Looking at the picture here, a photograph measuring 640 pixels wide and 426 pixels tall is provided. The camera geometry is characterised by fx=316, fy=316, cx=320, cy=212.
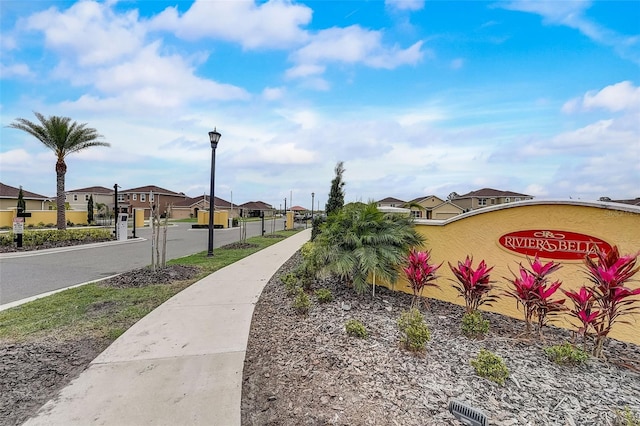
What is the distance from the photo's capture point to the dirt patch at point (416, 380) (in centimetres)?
243

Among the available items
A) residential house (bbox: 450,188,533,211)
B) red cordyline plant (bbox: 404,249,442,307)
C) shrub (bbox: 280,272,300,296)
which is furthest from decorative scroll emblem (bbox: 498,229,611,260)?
residential house (bbox: 450,188,533,211)

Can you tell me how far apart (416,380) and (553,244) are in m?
2.88

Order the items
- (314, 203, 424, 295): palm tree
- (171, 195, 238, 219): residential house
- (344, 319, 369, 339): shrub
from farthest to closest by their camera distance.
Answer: (171, 195, 238, 219): residential house
(314, 203, 424, 295): palm tree
(344, 319, 369, 339): shrub

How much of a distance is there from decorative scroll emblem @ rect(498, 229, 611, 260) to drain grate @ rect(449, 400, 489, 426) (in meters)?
2.79

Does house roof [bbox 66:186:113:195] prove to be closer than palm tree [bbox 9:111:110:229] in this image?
No

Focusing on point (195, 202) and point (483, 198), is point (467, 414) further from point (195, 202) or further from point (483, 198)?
point (195, 202)

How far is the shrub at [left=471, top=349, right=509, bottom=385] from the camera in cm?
278

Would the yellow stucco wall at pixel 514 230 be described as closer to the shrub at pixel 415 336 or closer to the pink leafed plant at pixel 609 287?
the pink leafed plant at pixel 609 287

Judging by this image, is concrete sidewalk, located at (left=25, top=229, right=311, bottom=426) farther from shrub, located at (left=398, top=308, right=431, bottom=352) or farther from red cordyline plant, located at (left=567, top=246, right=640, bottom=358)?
red cordyline plant, located at (left=567, top=246, right=640, bottom=358)

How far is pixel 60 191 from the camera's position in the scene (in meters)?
19.4

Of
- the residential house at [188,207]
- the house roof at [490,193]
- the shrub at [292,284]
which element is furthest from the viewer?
the residential house at [188,207]

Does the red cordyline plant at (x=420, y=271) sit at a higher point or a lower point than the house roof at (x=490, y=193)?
lower

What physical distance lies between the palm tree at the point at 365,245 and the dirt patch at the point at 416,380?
1.10 meters

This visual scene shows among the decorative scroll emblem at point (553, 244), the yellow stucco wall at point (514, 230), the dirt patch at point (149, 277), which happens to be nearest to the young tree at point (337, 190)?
the dirt patch at point (149, 277)
